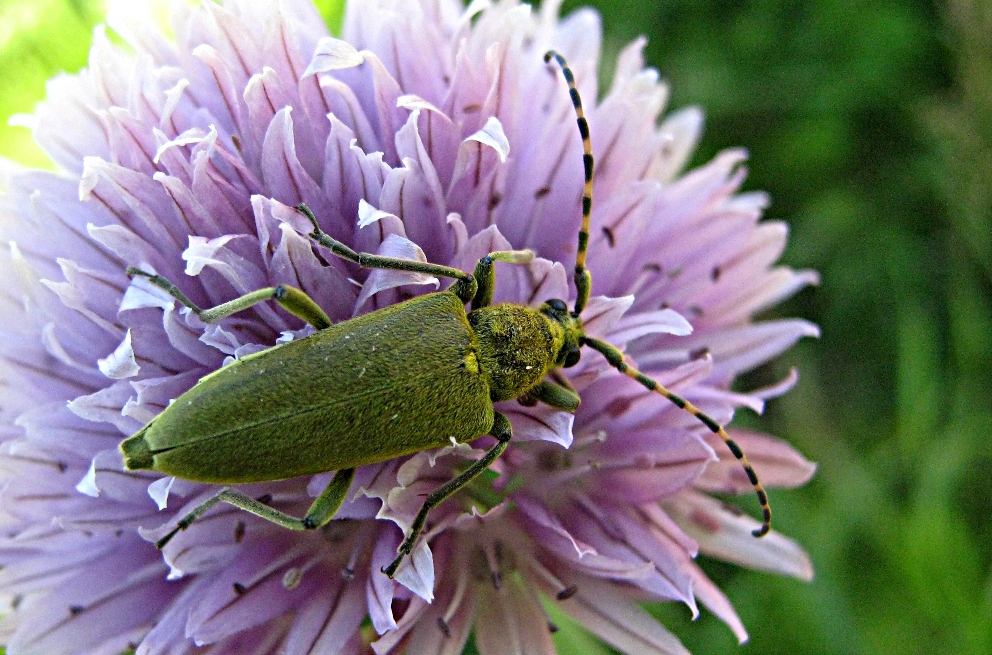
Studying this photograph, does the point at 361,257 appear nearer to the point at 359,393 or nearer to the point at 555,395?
the point at 359,393

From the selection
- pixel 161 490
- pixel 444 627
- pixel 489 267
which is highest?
pixel 489 267

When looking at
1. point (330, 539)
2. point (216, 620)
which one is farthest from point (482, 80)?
point (216, 620)

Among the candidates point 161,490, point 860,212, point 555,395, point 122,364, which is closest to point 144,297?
point 122,364

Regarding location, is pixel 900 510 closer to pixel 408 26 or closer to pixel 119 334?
pixel 408 26

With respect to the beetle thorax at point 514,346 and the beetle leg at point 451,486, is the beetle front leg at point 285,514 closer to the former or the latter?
the beetle leg at point 451,486

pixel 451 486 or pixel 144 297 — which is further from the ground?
pixel 144 297

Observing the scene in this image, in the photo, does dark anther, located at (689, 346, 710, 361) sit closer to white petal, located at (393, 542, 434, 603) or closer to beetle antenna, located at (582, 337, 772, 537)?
beetle antenna, located at (582, 337, 772, 537)

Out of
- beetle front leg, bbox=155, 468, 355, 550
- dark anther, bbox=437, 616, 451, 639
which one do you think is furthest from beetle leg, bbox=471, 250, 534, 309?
dark anther, bbox=437, 616, 451, 639
